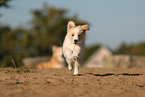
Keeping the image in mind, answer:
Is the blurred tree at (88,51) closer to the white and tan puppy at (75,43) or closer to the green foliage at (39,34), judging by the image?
the green foliage at (39,34)

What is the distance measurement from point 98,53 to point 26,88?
162ft

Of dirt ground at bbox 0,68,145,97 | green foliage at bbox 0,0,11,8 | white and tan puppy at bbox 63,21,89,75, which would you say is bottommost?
dirt ground at bbox 0,68,145,97

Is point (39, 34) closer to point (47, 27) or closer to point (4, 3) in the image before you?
point (47, 27)

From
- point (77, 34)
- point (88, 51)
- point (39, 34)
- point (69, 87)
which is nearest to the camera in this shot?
point (69, 87)

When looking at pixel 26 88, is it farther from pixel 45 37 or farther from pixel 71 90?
pixel 45 37

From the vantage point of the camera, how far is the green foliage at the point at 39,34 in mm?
38688

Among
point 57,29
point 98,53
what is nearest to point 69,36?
point 57,29

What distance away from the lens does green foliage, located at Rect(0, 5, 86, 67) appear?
127ft

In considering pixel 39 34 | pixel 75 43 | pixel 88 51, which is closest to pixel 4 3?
pixel 75 43

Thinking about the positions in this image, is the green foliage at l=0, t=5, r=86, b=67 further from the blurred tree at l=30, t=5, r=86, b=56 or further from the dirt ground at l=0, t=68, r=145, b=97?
the dirt ground at l=0, t=68, r=145, b=97

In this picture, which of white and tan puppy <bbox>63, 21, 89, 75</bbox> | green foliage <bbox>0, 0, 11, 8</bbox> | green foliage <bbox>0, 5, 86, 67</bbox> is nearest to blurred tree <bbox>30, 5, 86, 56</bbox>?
green foliage <bbox>0, 5, 86, 67</bbox>

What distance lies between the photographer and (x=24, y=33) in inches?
1593

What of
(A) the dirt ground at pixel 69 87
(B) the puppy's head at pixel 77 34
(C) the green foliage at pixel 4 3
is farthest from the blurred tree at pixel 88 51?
(A) the dirt ground at pixel 69 87

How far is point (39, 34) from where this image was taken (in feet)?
140
